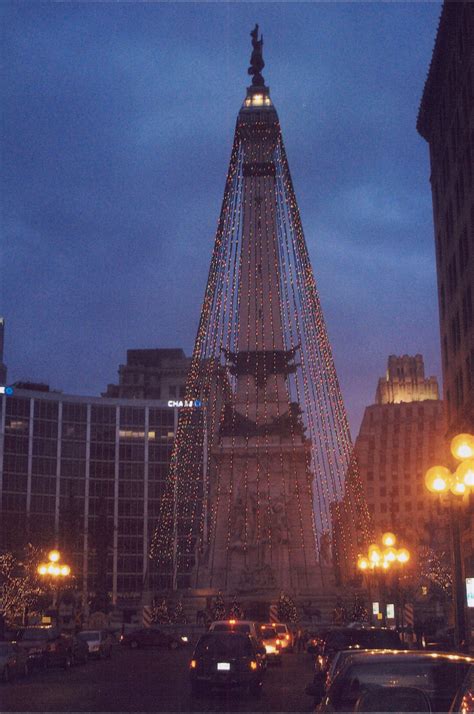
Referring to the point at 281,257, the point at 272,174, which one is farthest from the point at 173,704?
the point at 272,174

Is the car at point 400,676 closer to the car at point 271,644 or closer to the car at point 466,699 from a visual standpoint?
the car at point 466,699

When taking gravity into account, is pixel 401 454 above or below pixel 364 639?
above

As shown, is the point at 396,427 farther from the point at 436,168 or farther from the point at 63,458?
the point at 436,168

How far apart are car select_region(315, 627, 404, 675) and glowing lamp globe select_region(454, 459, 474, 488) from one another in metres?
5.28

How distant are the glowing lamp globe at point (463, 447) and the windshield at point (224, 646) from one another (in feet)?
28.0

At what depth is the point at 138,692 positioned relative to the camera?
2634cm

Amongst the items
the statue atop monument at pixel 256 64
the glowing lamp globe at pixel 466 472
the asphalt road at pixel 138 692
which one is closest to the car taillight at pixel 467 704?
the glowing lamp globe at pixel 466 472

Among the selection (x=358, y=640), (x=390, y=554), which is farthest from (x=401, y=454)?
(x=358, y=640)

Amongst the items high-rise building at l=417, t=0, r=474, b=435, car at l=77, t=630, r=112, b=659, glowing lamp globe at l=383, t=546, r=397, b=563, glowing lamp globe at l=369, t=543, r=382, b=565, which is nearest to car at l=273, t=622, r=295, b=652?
glowing lamp globe at l=369, t=543, r=382, b=565

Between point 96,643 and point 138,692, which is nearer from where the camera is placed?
point 138,692

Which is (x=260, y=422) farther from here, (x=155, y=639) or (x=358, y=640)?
(x=358, y=640)

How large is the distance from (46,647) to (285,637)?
Answer: 15.0 meters

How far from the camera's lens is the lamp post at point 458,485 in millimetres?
21000

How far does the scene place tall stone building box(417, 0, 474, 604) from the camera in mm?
52844
